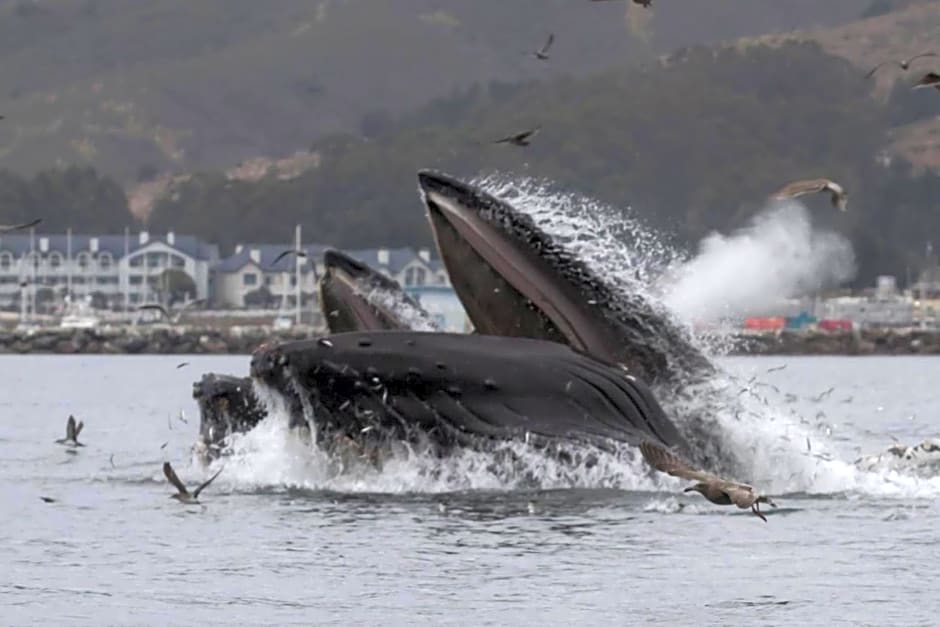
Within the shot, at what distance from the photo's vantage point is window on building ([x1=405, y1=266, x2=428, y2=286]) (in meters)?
124

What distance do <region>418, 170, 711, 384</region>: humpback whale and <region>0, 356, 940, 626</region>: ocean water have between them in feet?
2.90

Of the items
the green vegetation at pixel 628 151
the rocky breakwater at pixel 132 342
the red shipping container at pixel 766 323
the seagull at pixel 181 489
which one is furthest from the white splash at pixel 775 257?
the seagull at pixel 181 489

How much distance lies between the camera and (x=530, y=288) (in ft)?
52.3

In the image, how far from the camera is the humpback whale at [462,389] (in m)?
15.8

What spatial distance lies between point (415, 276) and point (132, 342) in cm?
2494

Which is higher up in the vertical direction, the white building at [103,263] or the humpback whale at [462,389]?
the white building at [103,263]

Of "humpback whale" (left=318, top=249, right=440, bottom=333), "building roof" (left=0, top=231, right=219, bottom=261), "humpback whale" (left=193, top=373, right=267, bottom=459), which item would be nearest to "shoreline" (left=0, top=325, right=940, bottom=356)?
"building roof" (left=0, top=231, right=219, bottom=261)

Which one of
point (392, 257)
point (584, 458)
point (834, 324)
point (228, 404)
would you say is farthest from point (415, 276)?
point (584, 458)

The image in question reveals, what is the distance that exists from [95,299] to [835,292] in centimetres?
4569

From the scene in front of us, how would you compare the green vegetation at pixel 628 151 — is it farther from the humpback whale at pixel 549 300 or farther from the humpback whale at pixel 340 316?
the humpback whale at pixel 549 300

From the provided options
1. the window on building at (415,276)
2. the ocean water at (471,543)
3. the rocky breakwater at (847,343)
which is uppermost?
the window on building at (415,276)

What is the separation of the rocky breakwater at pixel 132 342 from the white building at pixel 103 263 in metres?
43.0

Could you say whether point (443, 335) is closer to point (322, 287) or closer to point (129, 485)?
point (322, 287)

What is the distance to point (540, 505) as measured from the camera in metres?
16.7
